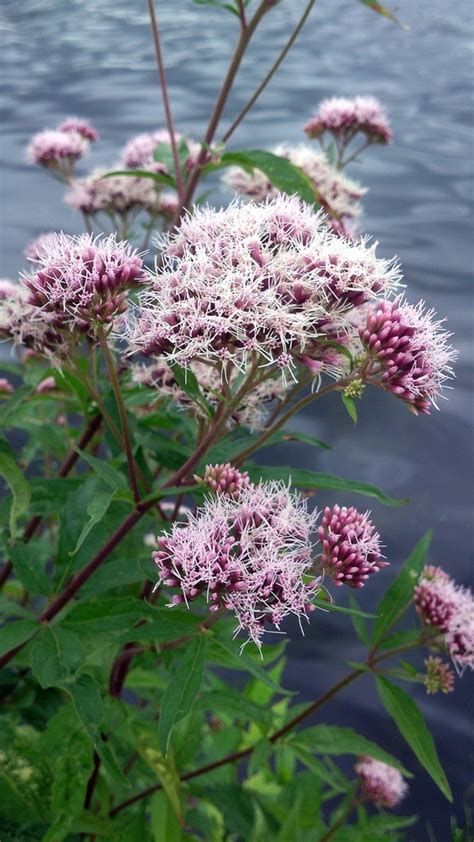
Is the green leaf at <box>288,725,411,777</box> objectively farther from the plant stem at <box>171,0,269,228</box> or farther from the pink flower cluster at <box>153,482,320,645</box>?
the plant stem at <box>171,0,269,228</box>

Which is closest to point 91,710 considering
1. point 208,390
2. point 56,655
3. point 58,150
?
point 56,655

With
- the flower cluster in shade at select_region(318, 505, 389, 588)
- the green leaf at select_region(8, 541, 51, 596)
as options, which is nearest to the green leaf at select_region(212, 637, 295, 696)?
the flower cluster in shade at select_region(318, 505, 389, 588)

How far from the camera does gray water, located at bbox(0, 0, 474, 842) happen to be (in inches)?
94.9

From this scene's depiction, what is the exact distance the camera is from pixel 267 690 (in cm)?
197

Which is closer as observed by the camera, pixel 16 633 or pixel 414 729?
pixel 16 633

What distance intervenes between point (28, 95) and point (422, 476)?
121 inches

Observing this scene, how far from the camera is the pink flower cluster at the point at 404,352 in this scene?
0.99 meters

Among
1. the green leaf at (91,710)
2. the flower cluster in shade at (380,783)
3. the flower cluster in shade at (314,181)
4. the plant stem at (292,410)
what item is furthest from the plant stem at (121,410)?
the flower cluster in shade at (380,783)

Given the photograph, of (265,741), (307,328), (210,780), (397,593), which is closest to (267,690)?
(210,780)

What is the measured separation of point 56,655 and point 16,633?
0.22 feet

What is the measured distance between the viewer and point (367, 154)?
3992 mm

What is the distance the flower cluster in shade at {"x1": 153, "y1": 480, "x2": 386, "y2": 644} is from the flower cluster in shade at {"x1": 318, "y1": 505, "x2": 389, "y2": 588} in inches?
1.1

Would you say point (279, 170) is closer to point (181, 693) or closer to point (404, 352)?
point (404, 352)

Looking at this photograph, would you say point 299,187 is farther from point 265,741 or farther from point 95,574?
point 265,741
